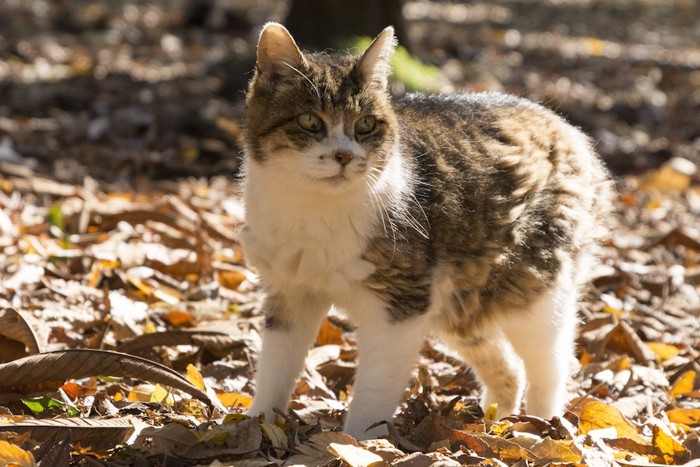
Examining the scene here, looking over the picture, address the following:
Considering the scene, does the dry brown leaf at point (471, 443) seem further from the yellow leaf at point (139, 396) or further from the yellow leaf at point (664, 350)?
the yellow leaf at point (664, 350)

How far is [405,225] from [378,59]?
77cm

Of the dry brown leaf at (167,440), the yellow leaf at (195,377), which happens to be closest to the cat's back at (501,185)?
the yellow leaf at (195,377)

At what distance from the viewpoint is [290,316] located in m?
4.34

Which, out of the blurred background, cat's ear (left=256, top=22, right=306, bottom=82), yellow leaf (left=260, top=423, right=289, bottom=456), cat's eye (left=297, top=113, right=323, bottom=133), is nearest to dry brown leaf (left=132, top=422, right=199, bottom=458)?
yellow leaf (left=260, top=423, right=289, bottom=456)

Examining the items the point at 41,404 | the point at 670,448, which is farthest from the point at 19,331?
the point at 670,448

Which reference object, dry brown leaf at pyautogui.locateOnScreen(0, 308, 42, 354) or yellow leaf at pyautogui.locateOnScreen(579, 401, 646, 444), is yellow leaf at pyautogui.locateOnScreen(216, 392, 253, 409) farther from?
yellow leaf at pyautogui.locateOnScreen(579, 401, 646, 444)

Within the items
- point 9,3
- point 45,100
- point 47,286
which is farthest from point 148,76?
point 47,286

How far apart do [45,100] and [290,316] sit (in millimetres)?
6895

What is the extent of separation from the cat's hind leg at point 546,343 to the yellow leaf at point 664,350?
3.28ft

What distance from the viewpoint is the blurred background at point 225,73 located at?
29.7 feet

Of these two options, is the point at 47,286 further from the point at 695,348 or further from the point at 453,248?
the point at 695,348

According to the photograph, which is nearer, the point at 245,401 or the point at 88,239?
the point at 245,401

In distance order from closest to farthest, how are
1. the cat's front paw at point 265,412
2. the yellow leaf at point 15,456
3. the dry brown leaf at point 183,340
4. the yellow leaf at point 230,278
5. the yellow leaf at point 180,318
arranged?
the yellow leaf at point 15,456 < the cat's front paw at point 265,412 < the dry brown leaf at point 183,340 < the yellow leaf at point 180,318 < the yellow leaf at point 230,278

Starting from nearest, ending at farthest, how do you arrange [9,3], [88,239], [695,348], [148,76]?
[695,348] → [88,239] → [148,76] → [9,3]
